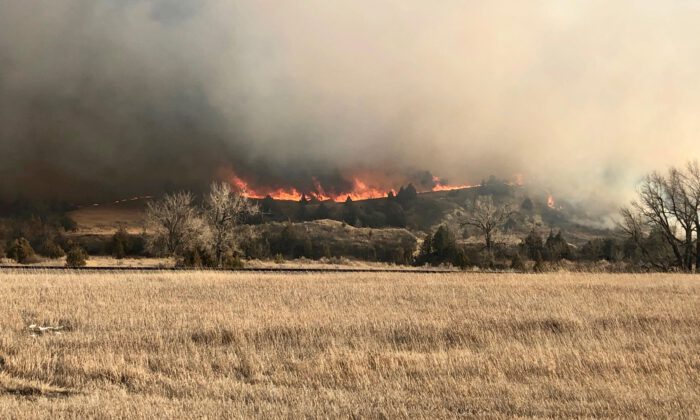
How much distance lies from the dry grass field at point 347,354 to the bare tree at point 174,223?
4436cm

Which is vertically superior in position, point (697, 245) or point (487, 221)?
point (487, 221)

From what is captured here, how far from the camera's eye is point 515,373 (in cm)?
1166

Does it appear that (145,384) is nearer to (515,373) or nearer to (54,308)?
(515,373)

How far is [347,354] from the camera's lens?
511 inches

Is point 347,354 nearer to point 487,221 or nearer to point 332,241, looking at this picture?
point 487,221

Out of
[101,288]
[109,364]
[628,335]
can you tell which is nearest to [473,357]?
[628,335]

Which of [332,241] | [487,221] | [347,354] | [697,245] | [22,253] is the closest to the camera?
[347,354]

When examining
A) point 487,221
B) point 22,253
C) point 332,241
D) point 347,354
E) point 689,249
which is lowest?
point 347,354

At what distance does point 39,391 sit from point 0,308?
38.3ft

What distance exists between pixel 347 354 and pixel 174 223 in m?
61.8

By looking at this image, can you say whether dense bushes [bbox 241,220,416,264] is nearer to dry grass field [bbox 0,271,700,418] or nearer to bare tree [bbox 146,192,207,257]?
bare tree [bbox 146,192,207,257]

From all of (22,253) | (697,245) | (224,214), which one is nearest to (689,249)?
(697,245)

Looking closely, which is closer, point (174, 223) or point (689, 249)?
point (689, 249)

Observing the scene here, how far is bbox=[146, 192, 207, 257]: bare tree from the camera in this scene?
2724 inches
